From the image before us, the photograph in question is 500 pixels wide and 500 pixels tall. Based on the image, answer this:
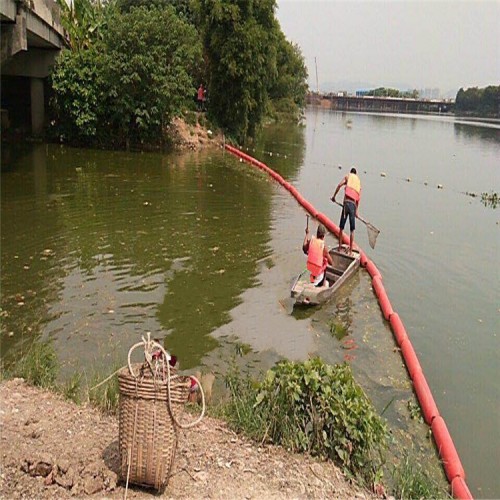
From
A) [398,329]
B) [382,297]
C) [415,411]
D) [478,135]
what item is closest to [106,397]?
[415,411]

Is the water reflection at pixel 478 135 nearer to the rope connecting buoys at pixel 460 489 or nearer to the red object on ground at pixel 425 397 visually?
the red object on ground at pixel 425 397

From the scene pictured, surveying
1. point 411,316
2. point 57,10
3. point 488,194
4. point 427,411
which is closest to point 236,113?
point 57,10

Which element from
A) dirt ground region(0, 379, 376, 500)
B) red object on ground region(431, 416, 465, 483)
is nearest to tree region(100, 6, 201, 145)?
red object on ground region(431, 416, 465, 483)

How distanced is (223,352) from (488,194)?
18756 mm

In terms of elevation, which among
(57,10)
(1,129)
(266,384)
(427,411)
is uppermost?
(57,10)

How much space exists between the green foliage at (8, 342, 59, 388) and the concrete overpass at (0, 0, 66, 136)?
9.42 meters

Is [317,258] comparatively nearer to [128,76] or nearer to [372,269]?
[372,269]

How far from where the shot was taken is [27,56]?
26.6 m

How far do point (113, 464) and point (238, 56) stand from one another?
2798cm

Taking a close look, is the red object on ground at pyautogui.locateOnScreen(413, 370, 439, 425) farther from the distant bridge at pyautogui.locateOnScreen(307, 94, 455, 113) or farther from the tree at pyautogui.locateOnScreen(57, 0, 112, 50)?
the distant bridge at pyautogui.locateOnScreen(307, 94, 455, 113)

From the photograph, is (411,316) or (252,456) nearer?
(252,456)

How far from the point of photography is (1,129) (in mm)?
28453

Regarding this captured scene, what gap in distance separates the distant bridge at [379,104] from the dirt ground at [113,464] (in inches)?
5566

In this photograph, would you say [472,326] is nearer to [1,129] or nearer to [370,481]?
[370,481]
